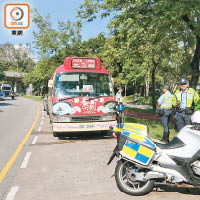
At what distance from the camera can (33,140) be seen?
8953 mm

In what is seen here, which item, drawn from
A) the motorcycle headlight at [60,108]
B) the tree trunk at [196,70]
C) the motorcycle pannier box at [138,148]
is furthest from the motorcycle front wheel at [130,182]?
the tree trunk at [196,70]

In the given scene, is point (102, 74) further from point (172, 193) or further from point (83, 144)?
point (172, 193)

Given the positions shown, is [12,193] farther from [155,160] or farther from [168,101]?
[168,101]

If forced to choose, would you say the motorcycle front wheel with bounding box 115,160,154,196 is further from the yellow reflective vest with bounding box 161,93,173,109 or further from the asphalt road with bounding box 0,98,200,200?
the yellow reflective vest with bounding box 161,93,173,109

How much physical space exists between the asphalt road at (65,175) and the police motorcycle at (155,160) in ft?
0.81

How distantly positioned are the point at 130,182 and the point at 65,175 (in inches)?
59.7

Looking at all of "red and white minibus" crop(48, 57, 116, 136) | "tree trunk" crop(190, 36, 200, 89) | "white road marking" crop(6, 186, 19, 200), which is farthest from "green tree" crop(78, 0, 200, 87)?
"white road marking" crop(6, 186, 19, 200)

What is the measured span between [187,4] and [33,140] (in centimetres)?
670

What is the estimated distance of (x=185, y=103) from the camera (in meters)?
6.84

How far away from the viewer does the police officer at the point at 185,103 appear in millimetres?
6759

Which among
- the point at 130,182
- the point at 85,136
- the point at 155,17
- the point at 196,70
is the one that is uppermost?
the point at 155,17

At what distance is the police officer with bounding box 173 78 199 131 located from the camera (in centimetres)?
676

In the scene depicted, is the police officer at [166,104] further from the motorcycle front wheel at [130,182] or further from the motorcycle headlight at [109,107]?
the motorcycle front wheel at [130,182]

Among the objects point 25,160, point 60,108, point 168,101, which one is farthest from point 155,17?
point 25,160
